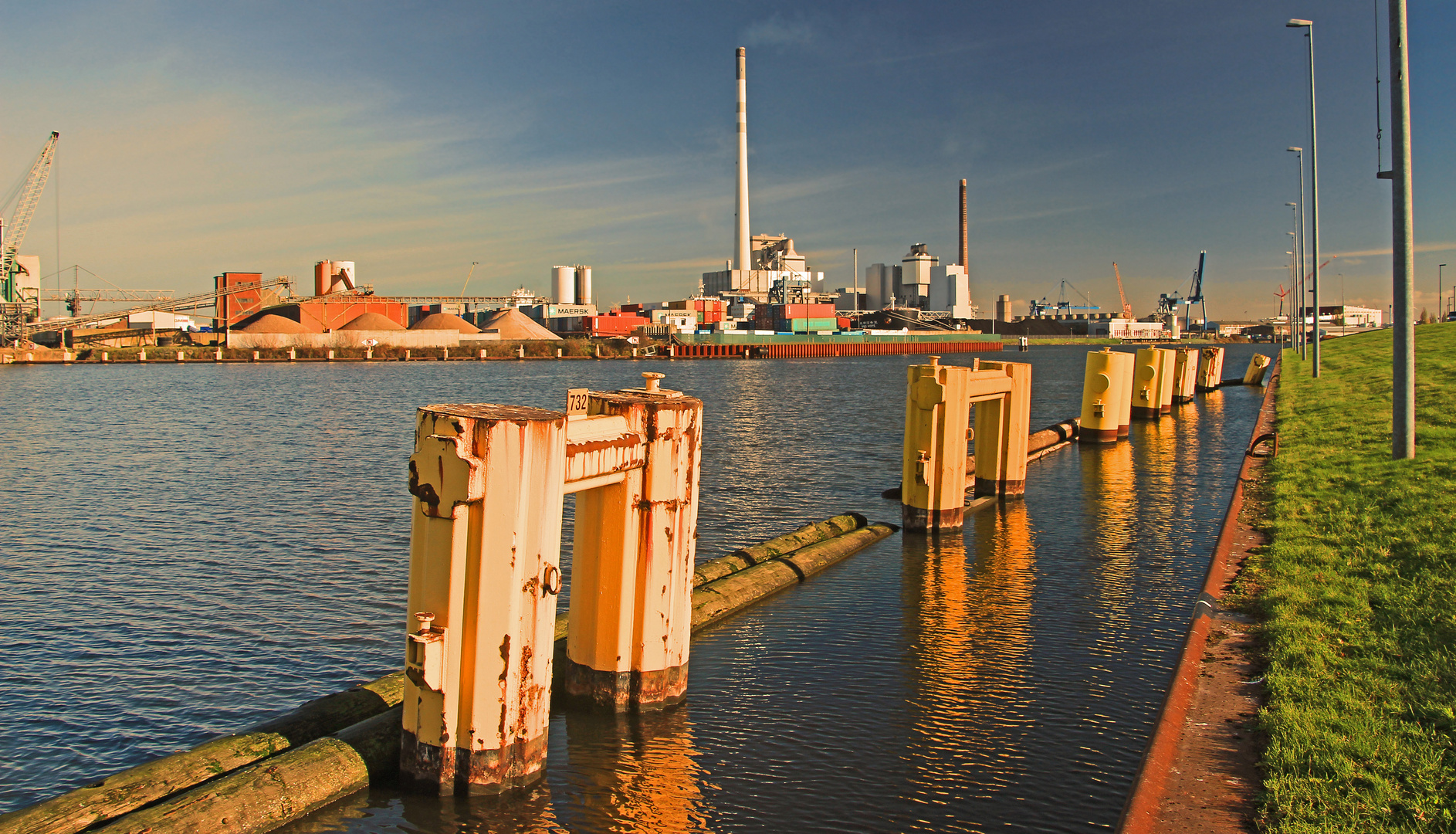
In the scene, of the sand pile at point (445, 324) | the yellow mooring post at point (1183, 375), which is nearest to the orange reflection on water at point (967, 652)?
the yellow mooring post at point (1183, 375)

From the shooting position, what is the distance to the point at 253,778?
18.9 ft

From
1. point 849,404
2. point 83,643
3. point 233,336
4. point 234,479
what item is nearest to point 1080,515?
point 83,643

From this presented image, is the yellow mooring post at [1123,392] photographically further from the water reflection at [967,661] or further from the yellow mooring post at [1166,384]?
the water reflection at [967,661]

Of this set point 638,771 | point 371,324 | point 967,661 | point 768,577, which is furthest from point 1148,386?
point 371,324

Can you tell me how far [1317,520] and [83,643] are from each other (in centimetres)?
1448

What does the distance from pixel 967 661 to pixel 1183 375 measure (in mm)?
34424

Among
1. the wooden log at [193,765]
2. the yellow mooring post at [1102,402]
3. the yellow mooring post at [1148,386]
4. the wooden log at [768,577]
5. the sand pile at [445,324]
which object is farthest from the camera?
the sand pile at [445,324]

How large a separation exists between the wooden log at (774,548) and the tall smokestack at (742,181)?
156 m

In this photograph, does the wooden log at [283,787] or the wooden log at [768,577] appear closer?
the wooden log at [283,787]

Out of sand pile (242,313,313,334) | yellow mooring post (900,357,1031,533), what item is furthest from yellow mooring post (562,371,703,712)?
sand pile (242,313,313,334)

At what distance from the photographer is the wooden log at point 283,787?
527cm

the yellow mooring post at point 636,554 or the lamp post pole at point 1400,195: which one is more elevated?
the lamp post pole at point 1400,195

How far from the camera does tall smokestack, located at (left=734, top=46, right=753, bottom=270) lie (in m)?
162

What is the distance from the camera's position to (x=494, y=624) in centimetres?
570
